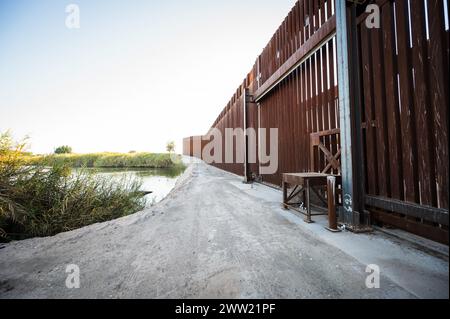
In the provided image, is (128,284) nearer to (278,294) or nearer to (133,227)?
(278,294)

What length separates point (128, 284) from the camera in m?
1.79

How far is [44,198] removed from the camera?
415 centimetres

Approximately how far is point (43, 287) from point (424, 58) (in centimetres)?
458

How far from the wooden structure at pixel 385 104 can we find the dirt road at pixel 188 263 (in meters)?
1.13

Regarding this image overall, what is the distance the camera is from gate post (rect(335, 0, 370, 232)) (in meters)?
2.98

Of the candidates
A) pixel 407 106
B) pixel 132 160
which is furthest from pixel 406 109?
pixel 132 160

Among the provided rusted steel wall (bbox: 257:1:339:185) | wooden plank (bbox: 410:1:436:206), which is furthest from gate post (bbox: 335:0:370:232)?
wooden plank (bbox: 410:1:436:206)

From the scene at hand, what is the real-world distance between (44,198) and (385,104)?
6359 mm

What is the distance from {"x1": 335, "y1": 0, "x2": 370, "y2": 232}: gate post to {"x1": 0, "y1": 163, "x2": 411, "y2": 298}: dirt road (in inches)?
31.3

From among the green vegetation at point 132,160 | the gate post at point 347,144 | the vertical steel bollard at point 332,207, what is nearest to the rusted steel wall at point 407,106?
the gate post at point 347,144

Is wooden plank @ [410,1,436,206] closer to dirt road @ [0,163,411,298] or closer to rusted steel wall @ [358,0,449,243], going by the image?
rusted steel wall @ [358,0,449,243]
